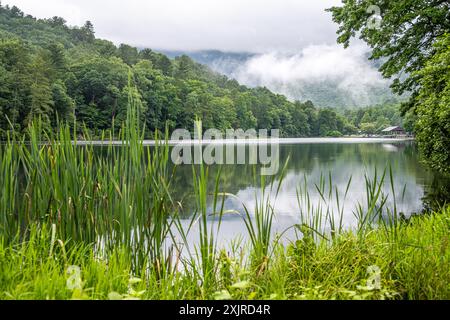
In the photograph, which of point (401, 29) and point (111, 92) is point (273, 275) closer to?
point (401, 29)

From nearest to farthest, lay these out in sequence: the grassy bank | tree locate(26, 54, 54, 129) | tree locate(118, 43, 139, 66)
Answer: the grassy bank
tree locate(26, 54, 54, 129)
tree locate(118, 43, 139, 66)

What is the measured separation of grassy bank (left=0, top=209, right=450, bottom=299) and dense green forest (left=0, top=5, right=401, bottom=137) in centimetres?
604

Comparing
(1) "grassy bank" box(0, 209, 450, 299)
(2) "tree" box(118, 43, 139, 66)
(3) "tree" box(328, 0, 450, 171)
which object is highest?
(2) "tree" box(118, 43, 139, 66)

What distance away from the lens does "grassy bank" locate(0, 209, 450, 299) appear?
1.78 metres

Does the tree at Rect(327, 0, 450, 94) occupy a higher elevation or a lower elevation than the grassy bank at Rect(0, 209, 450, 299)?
higher

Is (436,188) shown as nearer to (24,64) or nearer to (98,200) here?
(98,200)

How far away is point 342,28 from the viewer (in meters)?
12.1

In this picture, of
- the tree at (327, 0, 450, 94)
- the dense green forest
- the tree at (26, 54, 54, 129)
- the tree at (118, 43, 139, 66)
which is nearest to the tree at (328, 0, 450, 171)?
the tree at (327, 0, 450, 94)

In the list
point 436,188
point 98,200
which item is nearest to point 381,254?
point 98,200

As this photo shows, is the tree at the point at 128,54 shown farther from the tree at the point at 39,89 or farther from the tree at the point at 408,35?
the tree at the point at 408,35

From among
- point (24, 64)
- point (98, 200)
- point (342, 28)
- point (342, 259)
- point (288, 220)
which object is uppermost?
point (24, 64)

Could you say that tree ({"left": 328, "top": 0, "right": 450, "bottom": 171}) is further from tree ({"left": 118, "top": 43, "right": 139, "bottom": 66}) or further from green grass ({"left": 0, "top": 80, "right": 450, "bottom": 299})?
tree ({"left": 118, "top": 43, "right": 139, "bottom": 66})
